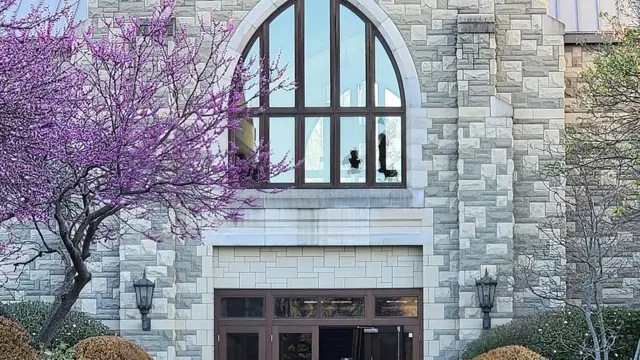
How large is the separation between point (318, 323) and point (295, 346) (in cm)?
56

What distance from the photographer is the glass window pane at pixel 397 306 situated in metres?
17.9

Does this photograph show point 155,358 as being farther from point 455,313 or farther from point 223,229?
point 455,313

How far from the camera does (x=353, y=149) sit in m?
18.0

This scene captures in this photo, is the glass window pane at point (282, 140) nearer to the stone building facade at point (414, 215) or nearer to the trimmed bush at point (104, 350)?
the stone building facade at point (414, 215)

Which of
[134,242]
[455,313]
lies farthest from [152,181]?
[455,313]

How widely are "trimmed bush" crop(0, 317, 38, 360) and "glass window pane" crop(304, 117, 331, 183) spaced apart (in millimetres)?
7568

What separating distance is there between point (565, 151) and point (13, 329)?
9657 mm

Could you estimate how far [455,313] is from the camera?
17.5m

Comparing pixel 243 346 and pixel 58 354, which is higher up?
pixel 58 354

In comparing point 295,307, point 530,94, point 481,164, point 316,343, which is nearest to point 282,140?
point 295,307

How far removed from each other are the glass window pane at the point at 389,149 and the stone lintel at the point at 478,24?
6.24ft

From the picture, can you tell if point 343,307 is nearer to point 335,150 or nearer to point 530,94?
point 335,150

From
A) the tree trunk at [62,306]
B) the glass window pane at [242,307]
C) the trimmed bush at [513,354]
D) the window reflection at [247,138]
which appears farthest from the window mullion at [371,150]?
the tree trunk at [62,306]

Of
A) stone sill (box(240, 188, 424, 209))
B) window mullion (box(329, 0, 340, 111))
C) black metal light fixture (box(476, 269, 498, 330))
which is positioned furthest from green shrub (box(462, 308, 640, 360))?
window mullion (box(329, 0, 340, 111))
